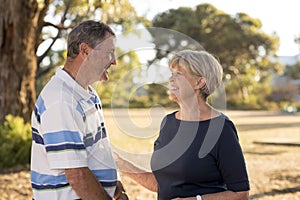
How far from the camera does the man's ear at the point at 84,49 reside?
2039mm

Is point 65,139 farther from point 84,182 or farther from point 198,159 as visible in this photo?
point 198,159

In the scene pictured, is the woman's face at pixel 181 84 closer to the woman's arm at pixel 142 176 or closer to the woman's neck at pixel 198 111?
the woman's neck at pixel 198 111

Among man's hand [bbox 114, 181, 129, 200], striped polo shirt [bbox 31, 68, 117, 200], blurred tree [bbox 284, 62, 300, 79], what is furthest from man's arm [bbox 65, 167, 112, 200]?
blurred tree [bbox 284, 62, 300, 79]

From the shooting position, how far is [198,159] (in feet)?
7.08

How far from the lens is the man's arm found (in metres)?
1.97

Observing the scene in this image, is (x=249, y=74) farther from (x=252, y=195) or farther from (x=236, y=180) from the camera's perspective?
(x=236, y=180)

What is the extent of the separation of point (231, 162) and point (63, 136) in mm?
717

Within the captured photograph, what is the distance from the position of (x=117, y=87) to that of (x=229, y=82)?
46757 mm

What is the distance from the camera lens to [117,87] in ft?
7.34

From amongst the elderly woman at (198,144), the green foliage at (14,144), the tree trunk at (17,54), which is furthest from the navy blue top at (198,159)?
the tree trunk at (17,54)

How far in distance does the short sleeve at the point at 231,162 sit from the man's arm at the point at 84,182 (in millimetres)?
542

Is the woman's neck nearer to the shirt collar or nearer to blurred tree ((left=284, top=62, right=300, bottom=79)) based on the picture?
the shirt collar

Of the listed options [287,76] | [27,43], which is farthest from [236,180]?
[287,76]

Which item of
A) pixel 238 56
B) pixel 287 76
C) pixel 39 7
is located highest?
pixel 39 7
